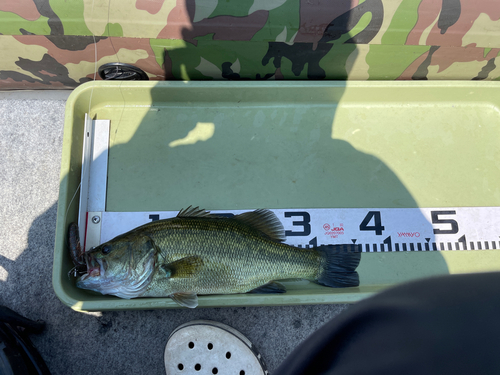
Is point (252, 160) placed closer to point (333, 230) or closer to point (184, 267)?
point (333, 230)

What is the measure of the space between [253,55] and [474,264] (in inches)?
72.0

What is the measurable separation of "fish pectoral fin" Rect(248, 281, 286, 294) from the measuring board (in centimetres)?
28

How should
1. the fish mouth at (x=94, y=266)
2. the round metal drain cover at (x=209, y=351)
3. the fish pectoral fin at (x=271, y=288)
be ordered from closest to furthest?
the fish mouth at (x=94, y=266) < the fish pectoral fin at (x=271, y=288) < the round metal drain cover at (x=209, y=351)

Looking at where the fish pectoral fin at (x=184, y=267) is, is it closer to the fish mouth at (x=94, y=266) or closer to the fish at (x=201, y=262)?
the fish at (x=201, y=262)

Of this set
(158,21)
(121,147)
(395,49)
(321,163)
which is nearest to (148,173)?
(121,147)

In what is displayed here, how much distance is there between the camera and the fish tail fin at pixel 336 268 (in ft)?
5.01

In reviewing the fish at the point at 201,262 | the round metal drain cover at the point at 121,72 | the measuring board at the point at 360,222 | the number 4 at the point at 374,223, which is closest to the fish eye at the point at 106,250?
the fish at the point at 201,262

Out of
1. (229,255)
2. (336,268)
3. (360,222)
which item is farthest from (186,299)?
(360,222)

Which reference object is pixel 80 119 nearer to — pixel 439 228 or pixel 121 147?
pixel 121 147

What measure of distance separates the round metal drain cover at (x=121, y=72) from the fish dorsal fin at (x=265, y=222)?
1.08 metres

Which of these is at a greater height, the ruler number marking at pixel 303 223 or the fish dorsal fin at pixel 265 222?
the fish dorsal fin at pixel 265 222

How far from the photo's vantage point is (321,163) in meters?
1.88

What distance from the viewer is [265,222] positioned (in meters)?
1.58

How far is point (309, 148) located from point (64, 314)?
1866 millimetres
